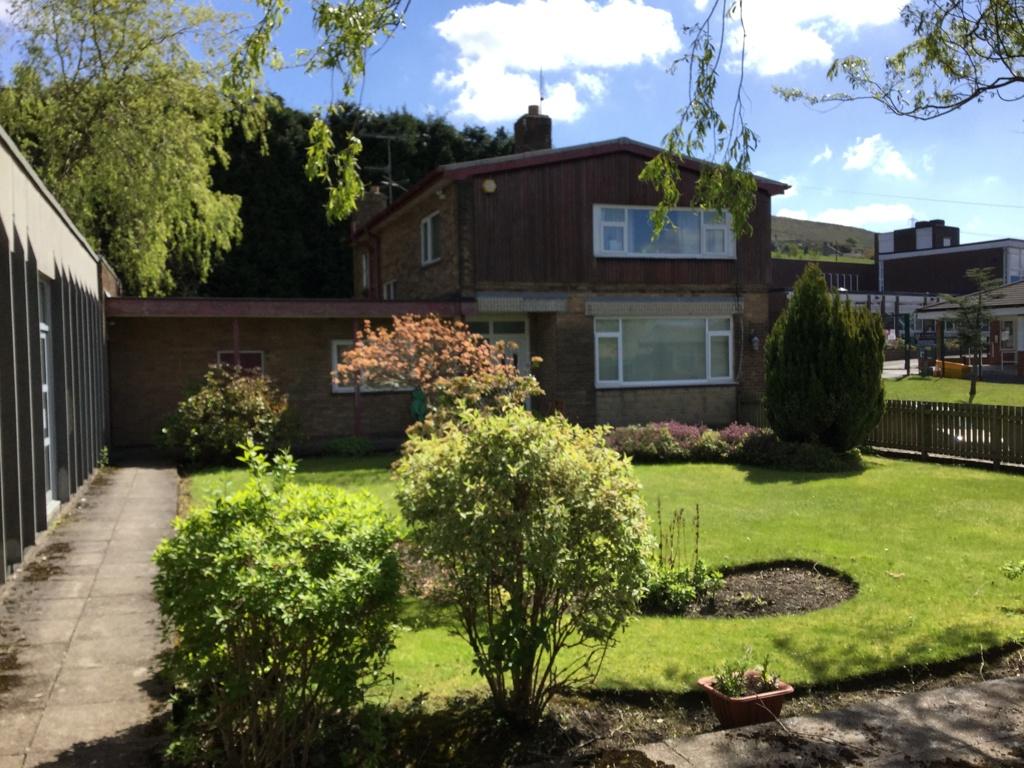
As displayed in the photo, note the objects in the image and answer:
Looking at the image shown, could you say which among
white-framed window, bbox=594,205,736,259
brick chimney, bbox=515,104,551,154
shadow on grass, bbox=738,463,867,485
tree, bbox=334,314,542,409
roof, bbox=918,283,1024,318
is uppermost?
brick chimney, bbox=515,104,551,154

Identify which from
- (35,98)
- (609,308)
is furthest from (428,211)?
(35,98)

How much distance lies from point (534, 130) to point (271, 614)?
76.8ft

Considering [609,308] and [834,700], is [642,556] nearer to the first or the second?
[834,700]

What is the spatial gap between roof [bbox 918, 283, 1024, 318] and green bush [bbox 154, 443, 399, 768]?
3601cm

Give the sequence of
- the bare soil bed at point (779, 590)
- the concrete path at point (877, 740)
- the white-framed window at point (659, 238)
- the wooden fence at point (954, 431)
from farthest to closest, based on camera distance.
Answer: the white-framed window at point (659, 238) < the wooden fence at point (954, 431) < the bare soil bed at point (779, 590) < the concrete path at point (877, 740)

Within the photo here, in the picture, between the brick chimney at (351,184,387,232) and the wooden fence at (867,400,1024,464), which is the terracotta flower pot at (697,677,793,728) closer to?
the wooden fence at (867,400,1024,464)

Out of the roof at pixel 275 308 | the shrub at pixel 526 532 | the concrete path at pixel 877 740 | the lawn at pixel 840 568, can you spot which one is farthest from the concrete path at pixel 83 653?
the roof at pixel 275 308

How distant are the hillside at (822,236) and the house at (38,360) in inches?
2745

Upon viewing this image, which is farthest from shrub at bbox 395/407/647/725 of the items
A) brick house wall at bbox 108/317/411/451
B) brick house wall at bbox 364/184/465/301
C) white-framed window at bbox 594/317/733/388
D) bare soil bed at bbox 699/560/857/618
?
white-framed window at bbox 594/317/733/388

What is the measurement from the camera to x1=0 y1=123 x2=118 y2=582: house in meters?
7.15

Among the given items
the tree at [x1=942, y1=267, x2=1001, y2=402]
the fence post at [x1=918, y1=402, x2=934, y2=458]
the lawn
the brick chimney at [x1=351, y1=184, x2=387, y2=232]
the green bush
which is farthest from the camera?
the brick chimney at [x1=351, y1=184, x2=387, y2=232]

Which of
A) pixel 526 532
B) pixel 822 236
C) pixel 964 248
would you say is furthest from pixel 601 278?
pixel 822 236

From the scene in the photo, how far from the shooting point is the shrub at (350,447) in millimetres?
17219

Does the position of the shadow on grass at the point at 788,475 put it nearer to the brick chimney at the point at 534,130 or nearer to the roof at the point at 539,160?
the roof at the point at 539,160
